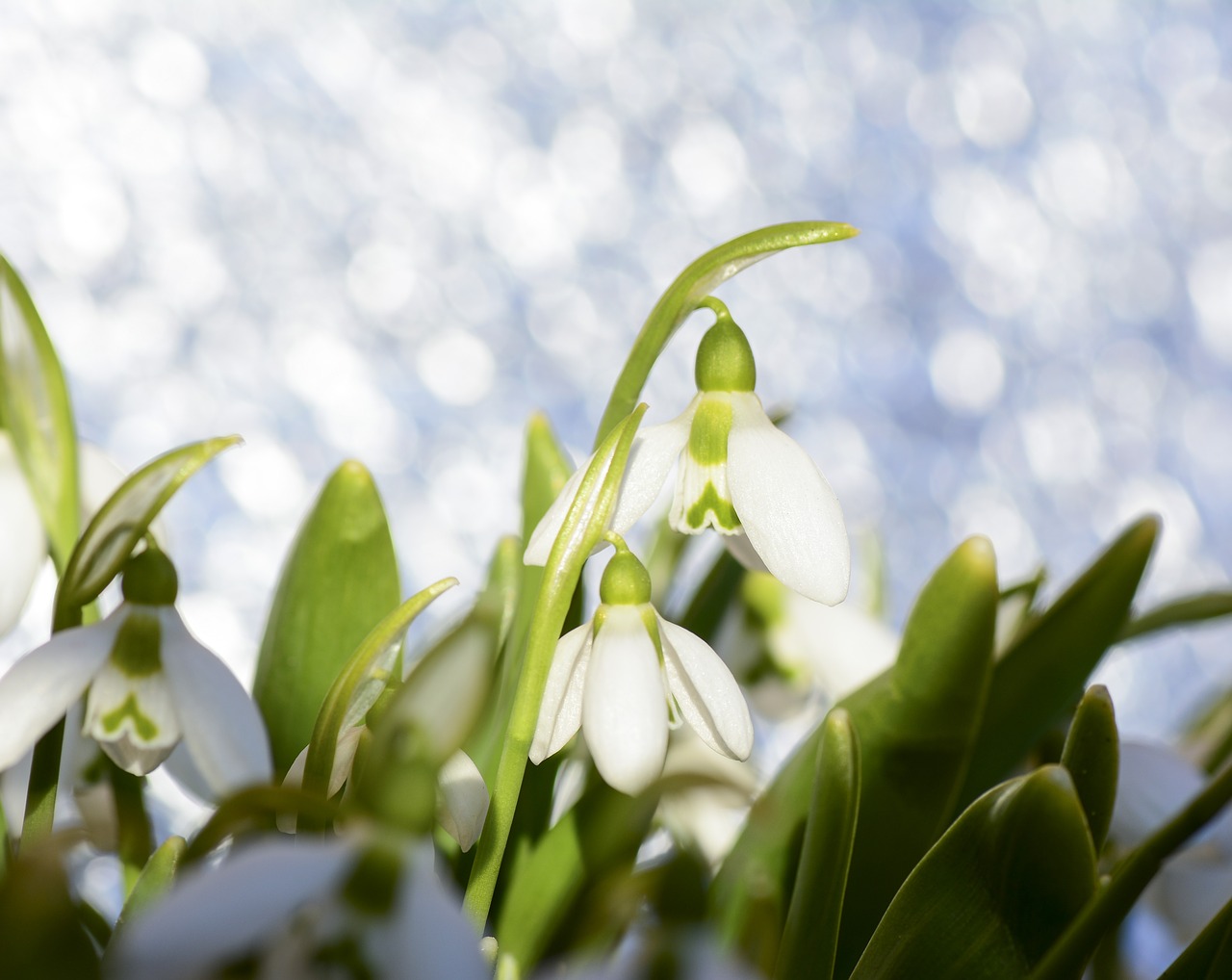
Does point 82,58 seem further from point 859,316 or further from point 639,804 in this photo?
point 639,804

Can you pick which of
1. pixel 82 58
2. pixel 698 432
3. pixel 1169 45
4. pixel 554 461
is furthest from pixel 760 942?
pixel 1169 45

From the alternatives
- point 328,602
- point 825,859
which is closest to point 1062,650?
point 825,859

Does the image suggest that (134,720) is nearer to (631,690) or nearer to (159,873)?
(159,873)

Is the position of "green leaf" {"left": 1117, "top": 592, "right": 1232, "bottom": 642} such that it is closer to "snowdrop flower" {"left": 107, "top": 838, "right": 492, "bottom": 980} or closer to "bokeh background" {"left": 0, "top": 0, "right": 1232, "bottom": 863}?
"snowdrop flower" {"left": 107, "top": 838, "right": 492, "bottom": 980}

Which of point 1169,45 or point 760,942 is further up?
point 1169,45

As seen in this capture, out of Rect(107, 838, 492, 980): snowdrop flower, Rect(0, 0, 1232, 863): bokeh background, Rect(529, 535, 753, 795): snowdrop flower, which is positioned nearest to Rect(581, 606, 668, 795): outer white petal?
Rect(529, 535, 753, 795): snowdrop flower
